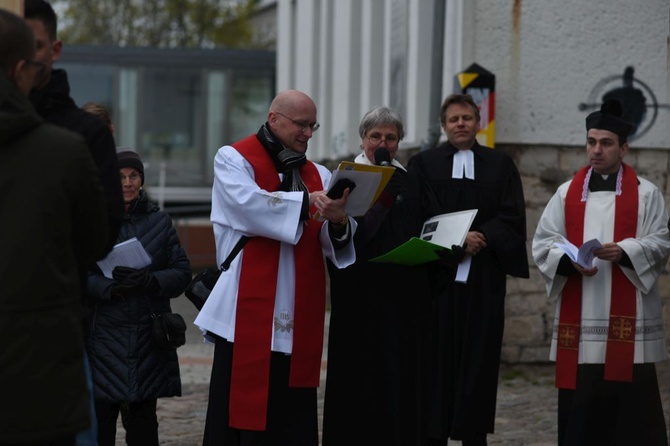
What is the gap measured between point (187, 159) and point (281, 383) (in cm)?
1838

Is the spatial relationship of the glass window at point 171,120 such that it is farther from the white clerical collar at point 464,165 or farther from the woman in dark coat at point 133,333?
the woman in dark coat at point 133,333

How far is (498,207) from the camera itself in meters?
7.54

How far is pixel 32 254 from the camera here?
12.6ft

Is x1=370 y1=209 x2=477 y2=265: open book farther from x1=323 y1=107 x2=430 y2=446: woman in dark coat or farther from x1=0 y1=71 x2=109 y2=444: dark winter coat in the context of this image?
x1=0 y1=71 x2=109 y2=444: dark winter coat

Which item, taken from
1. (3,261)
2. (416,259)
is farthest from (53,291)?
(416,259)

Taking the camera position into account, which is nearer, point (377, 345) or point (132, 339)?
point (132, 339)

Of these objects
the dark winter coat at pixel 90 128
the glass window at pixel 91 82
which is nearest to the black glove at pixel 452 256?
the dark winter coat at pixel 90 128

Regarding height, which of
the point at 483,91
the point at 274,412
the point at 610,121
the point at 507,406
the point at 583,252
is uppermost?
the point at 483,91

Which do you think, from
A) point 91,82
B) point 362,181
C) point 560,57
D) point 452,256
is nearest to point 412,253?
point 452,256

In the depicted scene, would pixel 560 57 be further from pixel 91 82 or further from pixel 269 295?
pixel 91 82

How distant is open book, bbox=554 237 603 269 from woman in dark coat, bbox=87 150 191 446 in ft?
6.41

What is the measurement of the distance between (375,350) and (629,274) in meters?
1.46

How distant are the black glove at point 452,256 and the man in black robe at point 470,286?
46 centimetres

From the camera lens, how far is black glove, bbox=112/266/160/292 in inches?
254
